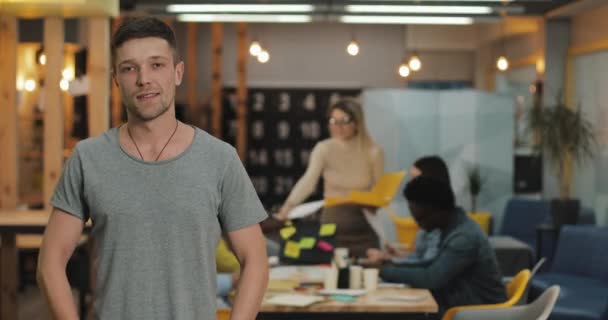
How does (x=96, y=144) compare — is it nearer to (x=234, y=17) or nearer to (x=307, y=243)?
(x=307, y=243)

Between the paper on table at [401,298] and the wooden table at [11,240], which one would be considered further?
the wooden table at [11,240]

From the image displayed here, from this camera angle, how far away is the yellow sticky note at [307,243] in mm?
6219

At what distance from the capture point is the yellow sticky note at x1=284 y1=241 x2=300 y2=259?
6.16 m

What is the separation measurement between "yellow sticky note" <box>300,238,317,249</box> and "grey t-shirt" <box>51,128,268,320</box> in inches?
152

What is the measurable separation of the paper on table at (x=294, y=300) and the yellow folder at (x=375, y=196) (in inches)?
81.3

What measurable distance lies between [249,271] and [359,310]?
92.5 inches

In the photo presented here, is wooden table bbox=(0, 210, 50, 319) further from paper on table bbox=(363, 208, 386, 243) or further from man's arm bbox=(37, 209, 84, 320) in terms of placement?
man's arm bbox=(37, 209, 84, 320)

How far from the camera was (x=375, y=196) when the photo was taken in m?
7.05

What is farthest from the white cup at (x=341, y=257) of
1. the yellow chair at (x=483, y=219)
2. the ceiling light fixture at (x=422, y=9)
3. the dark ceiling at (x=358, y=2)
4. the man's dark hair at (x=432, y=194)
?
the yellow chair at (x=483, y=219)

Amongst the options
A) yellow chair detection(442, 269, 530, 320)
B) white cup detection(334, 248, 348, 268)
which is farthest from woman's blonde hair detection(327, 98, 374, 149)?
yellow chair detection(442, 269, 530, 320)

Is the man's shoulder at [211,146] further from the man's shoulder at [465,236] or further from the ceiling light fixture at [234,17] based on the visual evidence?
the ceiling light fixture at [234,17]

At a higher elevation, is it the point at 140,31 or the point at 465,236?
the point at 140,31

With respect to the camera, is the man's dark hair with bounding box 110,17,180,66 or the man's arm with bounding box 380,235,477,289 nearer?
the man's dark hair with bounding box 110,17,180,66

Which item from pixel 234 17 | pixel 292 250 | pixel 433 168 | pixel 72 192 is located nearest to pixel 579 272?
pixel 433 168
